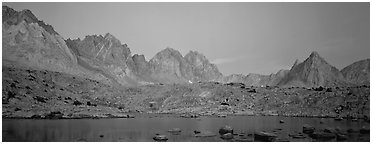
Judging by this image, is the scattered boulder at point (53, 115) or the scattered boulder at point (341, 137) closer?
the scattered boulder at point (341, 137)

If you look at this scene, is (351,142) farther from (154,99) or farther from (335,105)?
(154,99)

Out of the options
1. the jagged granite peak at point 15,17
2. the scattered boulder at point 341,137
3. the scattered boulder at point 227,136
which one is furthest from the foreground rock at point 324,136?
the jagged granite peak at point 15,17

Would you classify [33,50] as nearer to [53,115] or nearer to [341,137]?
[53,115]

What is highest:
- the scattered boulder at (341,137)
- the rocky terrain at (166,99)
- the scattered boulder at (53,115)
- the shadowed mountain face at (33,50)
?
the shadowed mountain face at (33,50)

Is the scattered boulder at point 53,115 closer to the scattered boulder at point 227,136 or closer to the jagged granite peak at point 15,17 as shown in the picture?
the scattered boulder at point 227,136

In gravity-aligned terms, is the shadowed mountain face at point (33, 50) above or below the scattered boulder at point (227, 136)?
above

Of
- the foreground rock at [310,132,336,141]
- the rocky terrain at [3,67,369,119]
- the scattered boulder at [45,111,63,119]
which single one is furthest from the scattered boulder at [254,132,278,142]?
the scattered boulder at [45,111,63,119]

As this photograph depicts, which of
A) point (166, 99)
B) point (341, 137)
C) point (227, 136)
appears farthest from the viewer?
point (166, 99)

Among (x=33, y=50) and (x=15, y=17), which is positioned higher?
(x=15, y=17)

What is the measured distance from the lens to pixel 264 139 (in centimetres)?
2845

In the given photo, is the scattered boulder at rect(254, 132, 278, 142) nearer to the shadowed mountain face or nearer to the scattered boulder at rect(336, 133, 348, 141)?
the scattered boulder at rect(336, 133, 348, 141)

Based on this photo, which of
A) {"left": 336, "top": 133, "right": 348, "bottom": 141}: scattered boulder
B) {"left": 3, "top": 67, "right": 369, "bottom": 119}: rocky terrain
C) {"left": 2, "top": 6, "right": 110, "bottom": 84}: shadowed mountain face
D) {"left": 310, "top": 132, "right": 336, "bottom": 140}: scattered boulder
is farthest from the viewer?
{"left": 2, "top": 6, "right": 110, "bottom": 84}: shadowed mountain face

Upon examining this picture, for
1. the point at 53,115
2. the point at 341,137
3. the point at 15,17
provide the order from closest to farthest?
the point at 341,137 < the point at 53,115 < the point at 15,17

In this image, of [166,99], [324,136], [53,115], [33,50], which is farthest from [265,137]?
[33,50]
